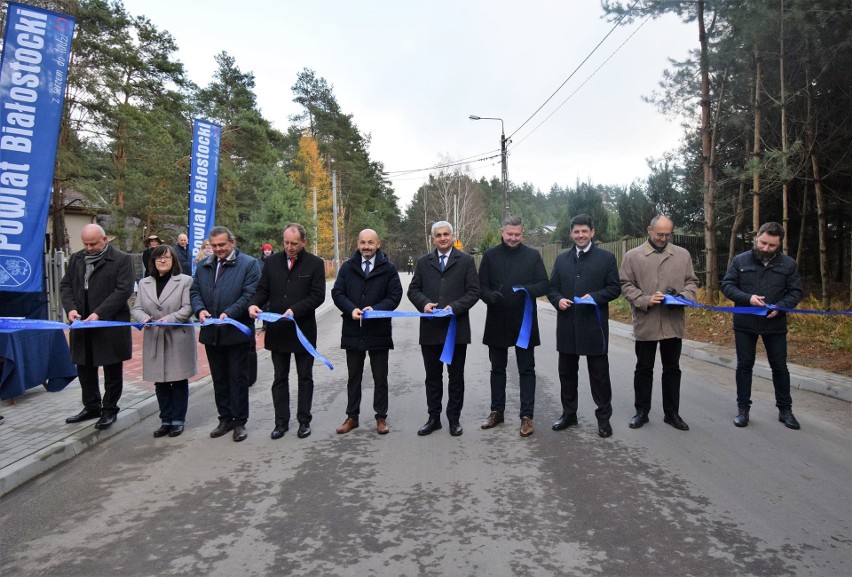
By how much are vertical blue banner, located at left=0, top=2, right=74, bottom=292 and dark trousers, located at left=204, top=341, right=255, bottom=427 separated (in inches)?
105

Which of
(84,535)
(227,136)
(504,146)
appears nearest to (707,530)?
(84,535)

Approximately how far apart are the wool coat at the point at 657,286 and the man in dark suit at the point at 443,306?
157 centimetres

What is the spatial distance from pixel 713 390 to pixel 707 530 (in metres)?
4.31

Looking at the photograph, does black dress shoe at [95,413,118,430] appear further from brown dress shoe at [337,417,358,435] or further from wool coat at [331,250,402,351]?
wool coat at [331,250,402,351]

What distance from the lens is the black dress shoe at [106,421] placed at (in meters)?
5.60

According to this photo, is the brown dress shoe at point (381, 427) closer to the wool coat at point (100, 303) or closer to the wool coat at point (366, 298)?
the wool coat at point (366, 298)

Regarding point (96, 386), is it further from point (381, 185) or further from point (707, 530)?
point (381, 185)

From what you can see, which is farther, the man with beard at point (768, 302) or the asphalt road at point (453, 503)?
the man with beard at point (768, 302)

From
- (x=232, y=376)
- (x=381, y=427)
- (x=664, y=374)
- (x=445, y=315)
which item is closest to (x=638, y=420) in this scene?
(x=664, y=374)

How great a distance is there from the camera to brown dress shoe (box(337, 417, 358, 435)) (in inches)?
221

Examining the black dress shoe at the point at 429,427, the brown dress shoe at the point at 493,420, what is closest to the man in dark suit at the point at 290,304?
the black dress shoe at the point at 429,427

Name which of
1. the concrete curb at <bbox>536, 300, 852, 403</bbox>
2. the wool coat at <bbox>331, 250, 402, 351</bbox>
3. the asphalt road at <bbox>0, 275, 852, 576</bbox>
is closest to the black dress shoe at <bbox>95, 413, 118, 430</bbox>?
the asphalt road at <bbox>0, 275, 852, 576</bbox>

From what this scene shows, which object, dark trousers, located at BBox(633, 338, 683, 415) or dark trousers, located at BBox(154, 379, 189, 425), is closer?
dark trousers, located at BBox(633, 338, 683, 415)

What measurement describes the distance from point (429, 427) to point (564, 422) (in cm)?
132
